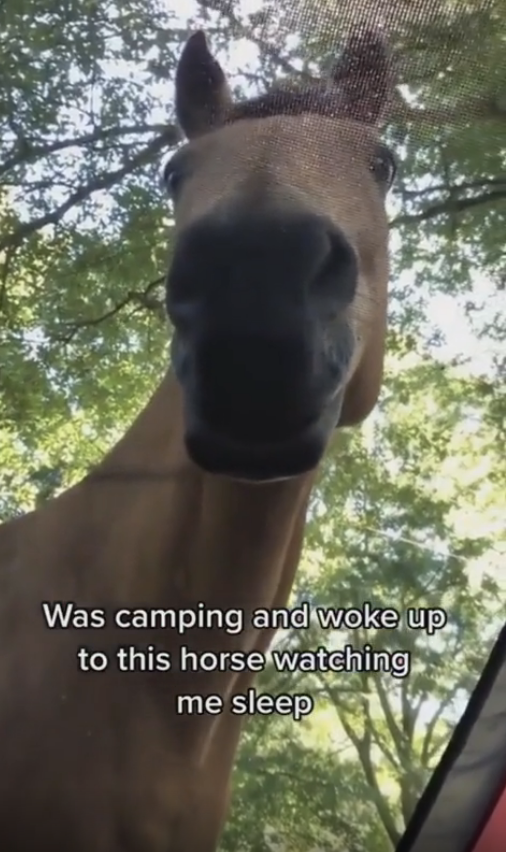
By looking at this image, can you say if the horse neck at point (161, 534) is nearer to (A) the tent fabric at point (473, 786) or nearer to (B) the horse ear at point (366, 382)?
(B) the horse ear at point (366, 382)

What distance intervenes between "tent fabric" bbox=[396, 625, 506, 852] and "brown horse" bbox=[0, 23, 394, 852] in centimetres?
19

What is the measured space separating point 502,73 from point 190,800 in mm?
546

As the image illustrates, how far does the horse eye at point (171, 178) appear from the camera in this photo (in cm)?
Result: 60

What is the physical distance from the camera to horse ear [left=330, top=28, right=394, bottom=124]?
0.61 meters

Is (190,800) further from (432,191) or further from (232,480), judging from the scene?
(432,191)

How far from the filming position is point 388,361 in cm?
67

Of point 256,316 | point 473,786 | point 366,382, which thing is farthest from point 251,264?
point 473,786

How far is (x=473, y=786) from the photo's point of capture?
0.77 m

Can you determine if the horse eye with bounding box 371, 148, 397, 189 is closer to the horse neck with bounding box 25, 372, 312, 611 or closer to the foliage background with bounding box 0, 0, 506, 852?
the foliage background with bounding box 0, 0, 506, 852

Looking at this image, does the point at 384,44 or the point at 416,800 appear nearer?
the point at 384,44

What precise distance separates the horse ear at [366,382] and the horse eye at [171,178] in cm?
16

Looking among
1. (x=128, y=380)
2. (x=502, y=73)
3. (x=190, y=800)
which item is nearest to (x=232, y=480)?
(x=128, y=380)

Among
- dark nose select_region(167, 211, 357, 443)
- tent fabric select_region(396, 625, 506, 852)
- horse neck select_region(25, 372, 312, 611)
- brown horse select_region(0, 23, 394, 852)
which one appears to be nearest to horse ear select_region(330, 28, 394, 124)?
brown horse select_region(0, 23, 394, 852)

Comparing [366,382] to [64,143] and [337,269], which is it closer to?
[337,269]
